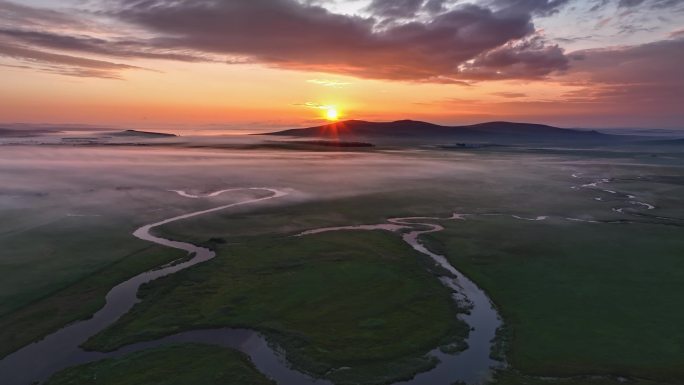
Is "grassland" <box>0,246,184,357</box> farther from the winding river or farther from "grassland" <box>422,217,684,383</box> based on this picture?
"grassland" <box>422,217,684,383</box>

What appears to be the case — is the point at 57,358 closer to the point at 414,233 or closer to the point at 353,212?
the point at 414,233

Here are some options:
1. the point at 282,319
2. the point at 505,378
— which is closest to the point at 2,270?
the point at 282,319

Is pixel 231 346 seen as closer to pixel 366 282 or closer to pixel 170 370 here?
pixel 170 370

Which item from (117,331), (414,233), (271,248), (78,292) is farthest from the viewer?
(414,233)

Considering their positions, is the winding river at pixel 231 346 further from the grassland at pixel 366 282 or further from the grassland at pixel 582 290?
the grassland at pixel 582 290

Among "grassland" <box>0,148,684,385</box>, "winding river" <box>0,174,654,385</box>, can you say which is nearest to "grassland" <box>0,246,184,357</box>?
"grassland" <box>0,148,684,385</box>

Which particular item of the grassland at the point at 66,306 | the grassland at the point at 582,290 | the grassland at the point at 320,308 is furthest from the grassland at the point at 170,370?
the grassland at the point at 582,290

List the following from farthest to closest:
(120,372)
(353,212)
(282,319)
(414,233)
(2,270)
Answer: (353,212) < (414,233) < (2,270) < (282,319) < (120,372)
